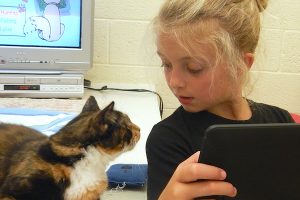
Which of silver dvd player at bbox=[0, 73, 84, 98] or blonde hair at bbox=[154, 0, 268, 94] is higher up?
blonde hair at bbox=[154, 0, 268, 94]

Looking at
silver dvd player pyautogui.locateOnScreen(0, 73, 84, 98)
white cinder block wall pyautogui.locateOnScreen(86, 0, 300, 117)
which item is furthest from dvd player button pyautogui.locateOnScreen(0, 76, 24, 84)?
white cinder block wall pyautogui.locateOnScreen(86, 0, 300, 117)

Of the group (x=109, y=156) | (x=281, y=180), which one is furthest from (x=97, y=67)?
(x=281, y=180)

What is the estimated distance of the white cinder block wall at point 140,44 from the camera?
1.71 meters

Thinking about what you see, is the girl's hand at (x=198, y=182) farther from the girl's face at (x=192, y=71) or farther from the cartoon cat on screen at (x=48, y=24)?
the cartoon cat on screen at (x=48, y=24)

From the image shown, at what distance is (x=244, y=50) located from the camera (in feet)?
2.59

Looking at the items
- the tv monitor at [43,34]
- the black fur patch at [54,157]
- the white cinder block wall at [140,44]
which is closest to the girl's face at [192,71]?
the black fur patch at [54,157]

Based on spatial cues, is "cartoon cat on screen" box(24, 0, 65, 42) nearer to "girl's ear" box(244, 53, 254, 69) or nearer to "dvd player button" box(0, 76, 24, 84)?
"dvd player button" box(0, 76, 24, 84)

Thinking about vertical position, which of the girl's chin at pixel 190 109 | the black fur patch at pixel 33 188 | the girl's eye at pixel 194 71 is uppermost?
the girl's eye at pixel 194 71

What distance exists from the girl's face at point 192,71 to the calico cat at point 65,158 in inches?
6.7

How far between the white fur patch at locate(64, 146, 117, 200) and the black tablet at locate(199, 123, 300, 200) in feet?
1.17

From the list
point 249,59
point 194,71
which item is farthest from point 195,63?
point 249,59

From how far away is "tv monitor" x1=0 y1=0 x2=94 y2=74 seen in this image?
143 cm

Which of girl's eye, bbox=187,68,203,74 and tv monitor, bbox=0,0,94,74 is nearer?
girl's eye, bbox=187,68,203,74

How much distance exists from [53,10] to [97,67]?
393mm
